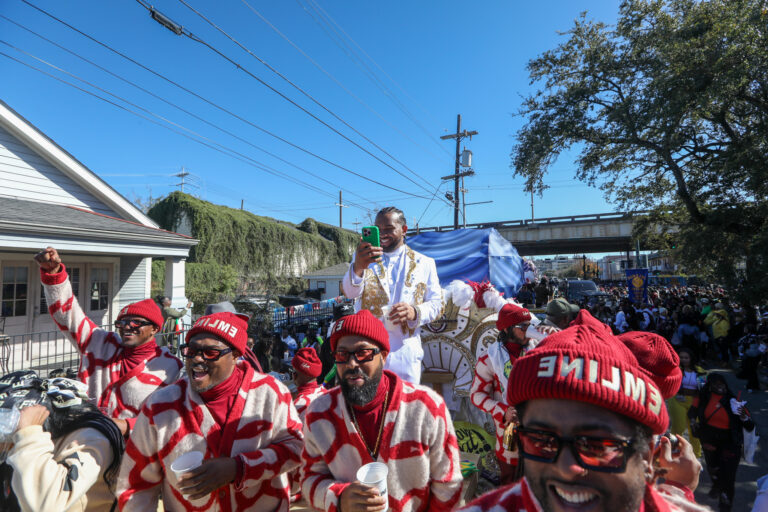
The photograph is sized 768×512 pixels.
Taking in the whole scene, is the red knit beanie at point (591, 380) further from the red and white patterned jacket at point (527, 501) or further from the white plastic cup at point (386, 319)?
the white plastic cup at point (386, 319)

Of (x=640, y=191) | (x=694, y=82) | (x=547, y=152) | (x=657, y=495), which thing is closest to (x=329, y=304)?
(x=547, y=152)

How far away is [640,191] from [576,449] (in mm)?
16673

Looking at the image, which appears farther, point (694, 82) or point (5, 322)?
point (694, 82)

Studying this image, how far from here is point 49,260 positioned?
283 centimetres

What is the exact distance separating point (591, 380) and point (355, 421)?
123 cm

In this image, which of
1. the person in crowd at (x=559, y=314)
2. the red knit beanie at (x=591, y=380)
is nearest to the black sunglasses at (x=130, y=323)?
the red knit beanie at (x=591, y=380)

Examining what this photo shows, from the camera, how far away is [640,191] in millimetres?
14719

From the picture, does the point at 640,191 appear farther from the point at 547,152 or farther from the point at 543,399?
the point at 543,399

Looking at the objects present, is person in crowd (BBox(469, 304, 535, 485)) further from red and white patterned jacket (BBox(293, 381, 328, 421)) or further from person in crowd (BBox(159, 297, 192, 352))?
person in crowd (BBox(159, 297, 192, 352))

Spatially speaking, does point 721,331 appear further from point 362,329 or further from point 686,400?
point 362,329

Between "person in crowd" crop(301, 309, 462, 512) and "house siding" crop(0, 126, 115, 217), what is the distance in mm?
10804

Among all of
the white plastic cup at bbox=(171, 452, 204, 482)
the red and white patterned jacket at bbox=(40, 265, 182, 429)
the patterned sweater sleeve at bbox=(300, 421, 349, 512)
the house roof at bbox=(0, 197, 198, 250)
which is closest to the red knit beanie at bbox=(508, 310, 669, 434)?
Answer: the patterned sweater sleeve at bbox=(300, 421, 349, 512)

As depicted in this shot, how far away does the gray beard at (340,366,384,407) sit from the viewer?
1.90 metres

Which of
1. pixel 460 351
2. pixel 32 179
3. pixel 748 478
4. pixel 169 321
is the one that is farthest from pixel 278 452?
pixel 32 179
